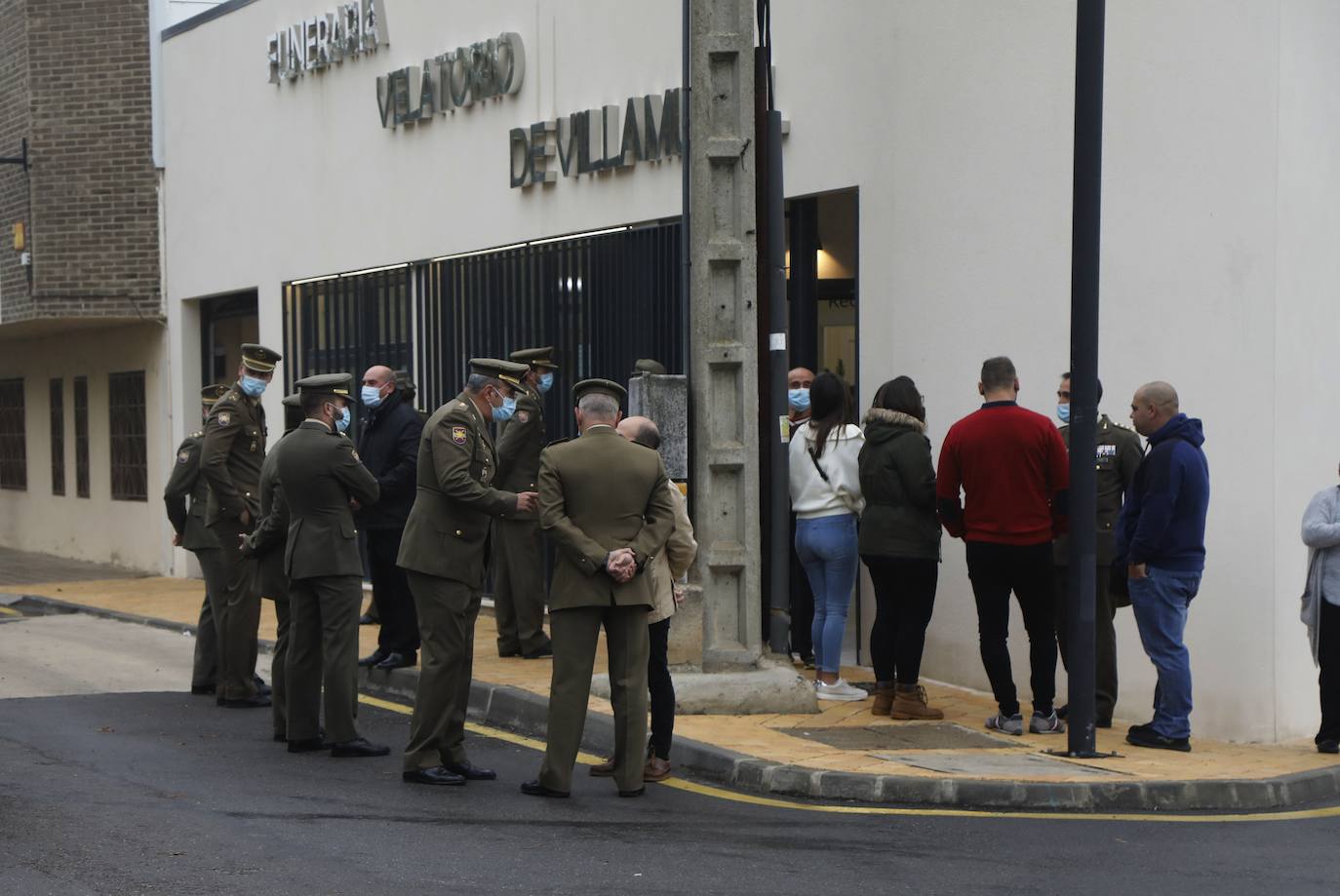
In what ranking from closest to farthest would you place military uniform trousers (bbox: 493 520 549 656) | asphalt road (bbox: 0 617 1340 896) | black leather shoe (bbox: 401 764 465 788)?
1. asphalt road (bbox: 0 617 1340 896)
2. black leather shoe (bbox: 401 764 465 788)
3. military uniform trousers (bbox: 493 520 549 656)

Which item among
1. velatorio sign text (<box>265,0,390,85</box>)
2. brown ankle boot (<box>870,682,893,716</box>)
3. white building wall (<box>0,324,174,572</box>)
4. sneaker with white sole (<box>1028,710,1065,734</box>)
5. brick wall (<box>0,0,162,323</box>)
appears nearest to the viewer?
sneaker with white sole (<box>1028,710,1065,734</box>)

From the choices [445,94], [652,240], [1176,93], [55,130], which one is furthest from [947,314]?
[55,130]

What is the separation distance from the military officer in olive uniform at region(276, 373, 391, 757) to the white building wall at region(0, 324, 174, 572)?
39.6 feet

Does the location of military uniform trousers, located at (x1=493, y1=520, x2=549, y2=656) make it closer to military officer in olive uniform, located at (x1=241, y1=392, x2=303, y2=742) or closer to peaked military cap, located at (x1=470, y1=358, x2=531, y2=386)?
military officer in olive uniform, located at (x1=241, y1=392, x2=303, y2=742)

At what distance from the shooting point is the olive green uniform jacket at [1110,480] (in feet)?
32.5

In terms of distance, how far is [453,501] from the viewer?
881 centimetres

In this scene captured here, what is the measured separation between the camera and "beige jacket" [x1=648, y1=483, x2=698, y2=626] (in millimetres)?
8500

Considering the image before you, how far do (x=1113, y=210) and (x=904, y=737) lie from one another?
315 cm

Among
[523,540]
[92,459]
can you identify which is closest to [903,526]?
[523,540]

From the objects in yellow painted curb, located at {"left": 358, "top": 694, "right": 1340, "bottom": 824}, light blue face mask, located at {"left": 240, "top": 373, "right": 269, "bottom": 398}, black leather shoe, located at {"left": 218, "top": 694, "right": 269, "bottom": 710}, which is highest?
light blue face mask, located at {"left": 240, "top": 373, "right": 269, "bottom": 398}

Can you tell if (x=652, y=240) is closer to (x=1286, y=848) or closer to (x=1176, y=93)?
(x=1176, y=93)

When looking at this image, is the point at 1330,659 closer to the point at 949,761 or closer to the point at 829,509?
the point at 949,761

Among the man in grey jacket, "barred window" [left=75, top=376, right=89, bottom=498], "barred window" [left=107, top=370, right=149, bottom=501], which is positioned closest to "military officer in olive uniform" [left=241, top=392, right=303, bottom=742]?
the man in grey jacket

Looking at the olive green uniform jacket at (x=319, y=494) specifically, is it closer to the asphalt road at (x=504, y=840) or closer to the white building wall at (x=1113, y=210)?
the asphalt road at (x=504, y=840)
